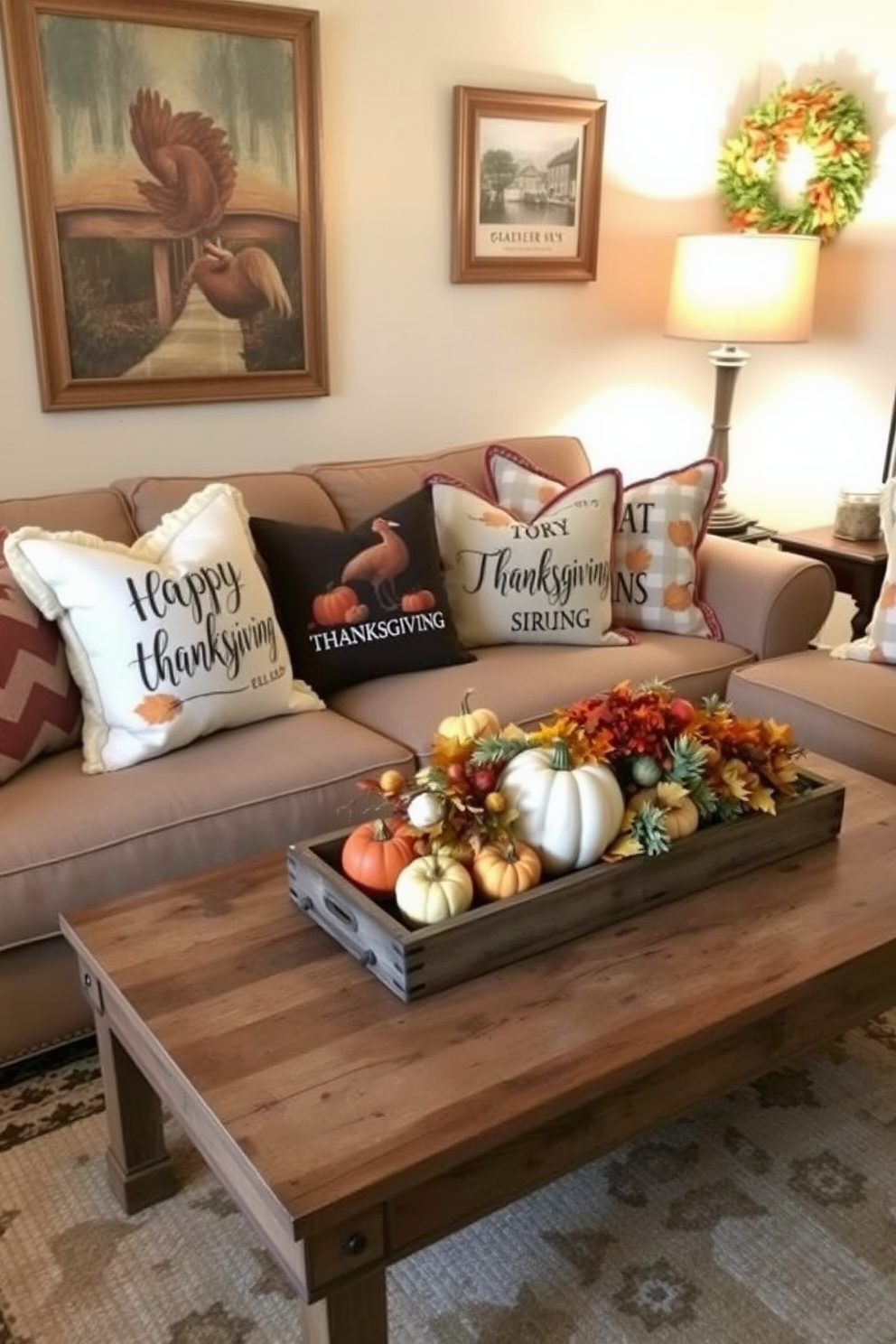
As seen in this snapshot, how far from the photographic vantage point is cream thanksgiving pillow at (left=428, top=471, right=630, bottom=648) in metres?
2.66

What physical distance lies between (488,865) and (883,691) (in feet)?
4.14

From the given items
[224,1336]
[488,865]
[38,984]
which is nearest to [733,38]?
[488,865]

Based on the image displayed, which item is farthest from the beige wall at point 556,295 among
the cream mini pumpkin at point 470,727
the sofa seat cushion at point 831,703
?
the cream mini pumpkin at point 470,727

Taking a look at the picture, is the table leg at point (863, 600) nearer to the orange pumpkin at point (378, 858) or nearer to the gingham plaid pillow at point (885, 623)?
the gingham plaid pillow at point (885, 623)

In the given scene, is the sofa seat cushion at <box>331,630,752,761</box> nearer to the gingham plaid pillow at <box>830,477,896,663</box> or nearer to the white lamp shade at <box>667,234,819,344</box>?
the gingham plaid pillow at <box>830,477,896,663</box>

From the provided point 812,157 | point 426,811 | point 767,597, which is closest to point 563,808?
point 426,811

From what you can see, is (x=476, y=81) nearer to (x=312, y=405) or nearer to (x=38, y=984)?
(x=312, y=405)

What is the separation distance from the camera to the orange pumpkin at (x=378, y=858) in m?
1.52

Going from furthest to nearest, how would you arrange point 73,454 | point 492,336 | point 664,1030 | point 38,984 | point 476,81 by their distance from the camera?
point 492,336
point 476,81
point 73,454
point 38,984
point 664,1030

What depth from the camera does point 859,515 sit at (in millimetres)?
3174

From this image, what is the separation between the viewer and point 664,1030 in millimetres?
1369

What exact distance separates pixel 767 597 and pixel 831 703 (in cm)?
43

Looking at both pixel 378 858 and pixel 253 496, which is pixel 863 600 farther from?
pixel 378 858

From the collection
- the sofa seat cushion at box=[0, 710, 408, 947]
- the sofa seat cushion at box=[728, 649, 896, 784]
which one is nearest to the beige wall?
the sofa seat cushion at box=[0, 710, 408, 947]
